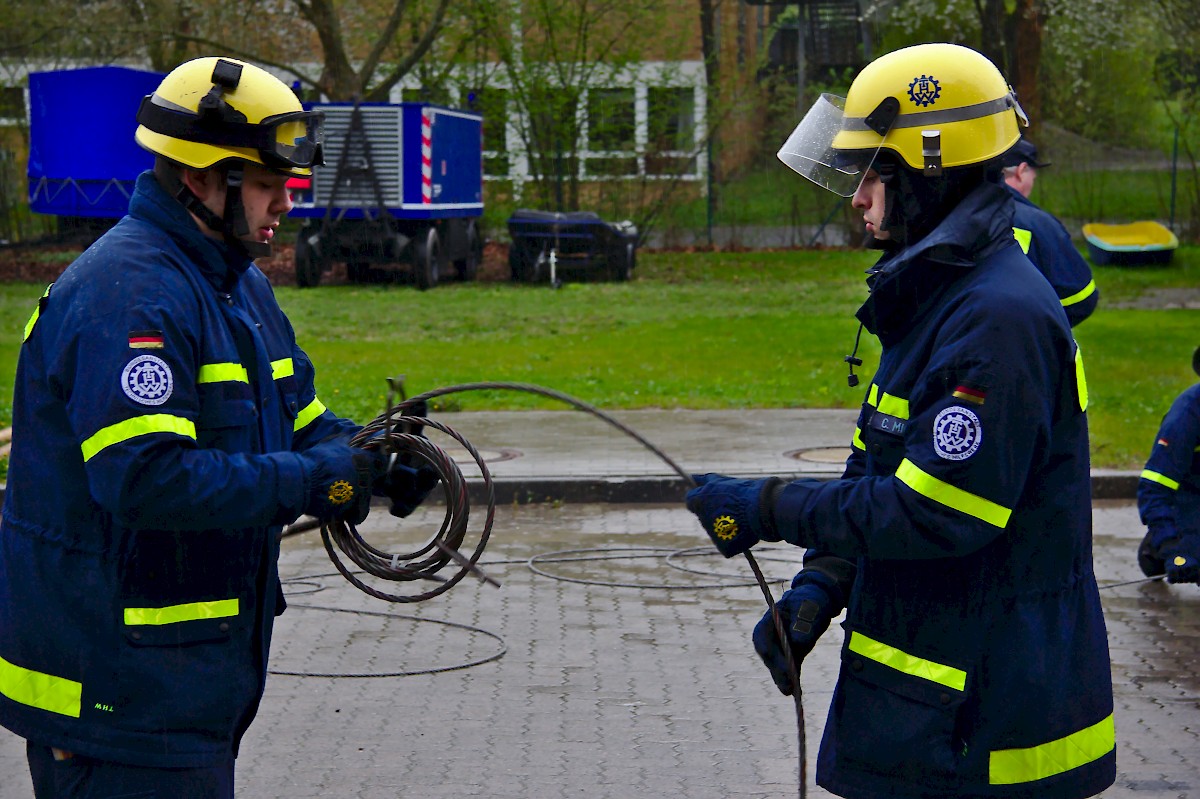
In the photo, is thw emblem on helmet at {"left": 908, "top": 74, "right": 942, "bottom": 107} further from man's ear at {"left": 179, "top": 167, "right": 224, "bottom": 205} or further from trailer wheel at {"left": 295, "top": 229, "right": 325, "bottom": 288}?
trailer wheel at {"left": 295, "top": 229, "right": 325, "bottom": 288}

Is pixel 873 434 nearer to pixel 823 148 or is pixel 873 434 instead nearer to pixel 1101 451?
pixel 823 148

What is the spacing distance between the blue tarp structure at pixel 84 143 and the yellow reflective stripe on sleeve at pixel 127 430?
22018mm

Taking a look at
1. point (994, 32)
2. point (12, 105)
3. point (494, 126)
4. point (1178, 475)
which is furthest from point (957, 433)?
point (12, 105)

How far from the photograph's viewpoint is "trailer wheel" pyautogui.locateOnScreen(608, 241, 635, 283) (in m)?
24.3

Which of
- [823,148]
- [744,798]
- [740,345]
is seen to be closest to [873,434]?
[823,148]

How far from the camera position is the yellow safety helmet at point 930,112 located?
288 centimetres

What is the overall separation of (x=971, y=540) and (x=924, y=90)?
87 centimetres

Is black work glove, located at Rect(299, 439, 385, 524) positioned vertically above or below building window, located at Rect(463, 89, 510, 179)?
below

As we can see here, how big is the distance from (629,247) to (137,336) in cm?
2191

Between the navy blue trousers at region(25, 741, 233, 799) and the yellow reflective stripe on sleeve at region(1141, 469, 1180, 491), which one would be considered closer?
the navy blue trousers at region(25, 741, 233, 799)

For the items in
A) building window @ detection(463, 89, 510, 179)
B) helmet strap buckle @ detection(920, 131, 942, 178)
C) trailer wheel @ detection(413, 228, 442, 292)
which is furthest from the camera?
building window @ detection(463, 89, 510, 179)

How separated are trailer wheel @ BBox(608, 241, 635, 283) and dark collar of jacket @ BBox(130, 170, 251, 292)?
2141cm

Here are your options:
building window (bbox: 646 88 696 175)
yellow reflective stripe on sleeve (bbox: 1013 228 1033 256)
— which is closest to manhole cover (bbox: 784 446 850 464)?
yellow reflective stripe on sleeve (bbox: 1013 228 1033 256)

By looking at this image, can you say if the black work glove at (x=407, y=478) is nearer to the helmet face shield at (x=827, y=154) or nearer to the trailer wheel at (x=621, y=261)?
the helmet face shield at (x=827, y=154)
